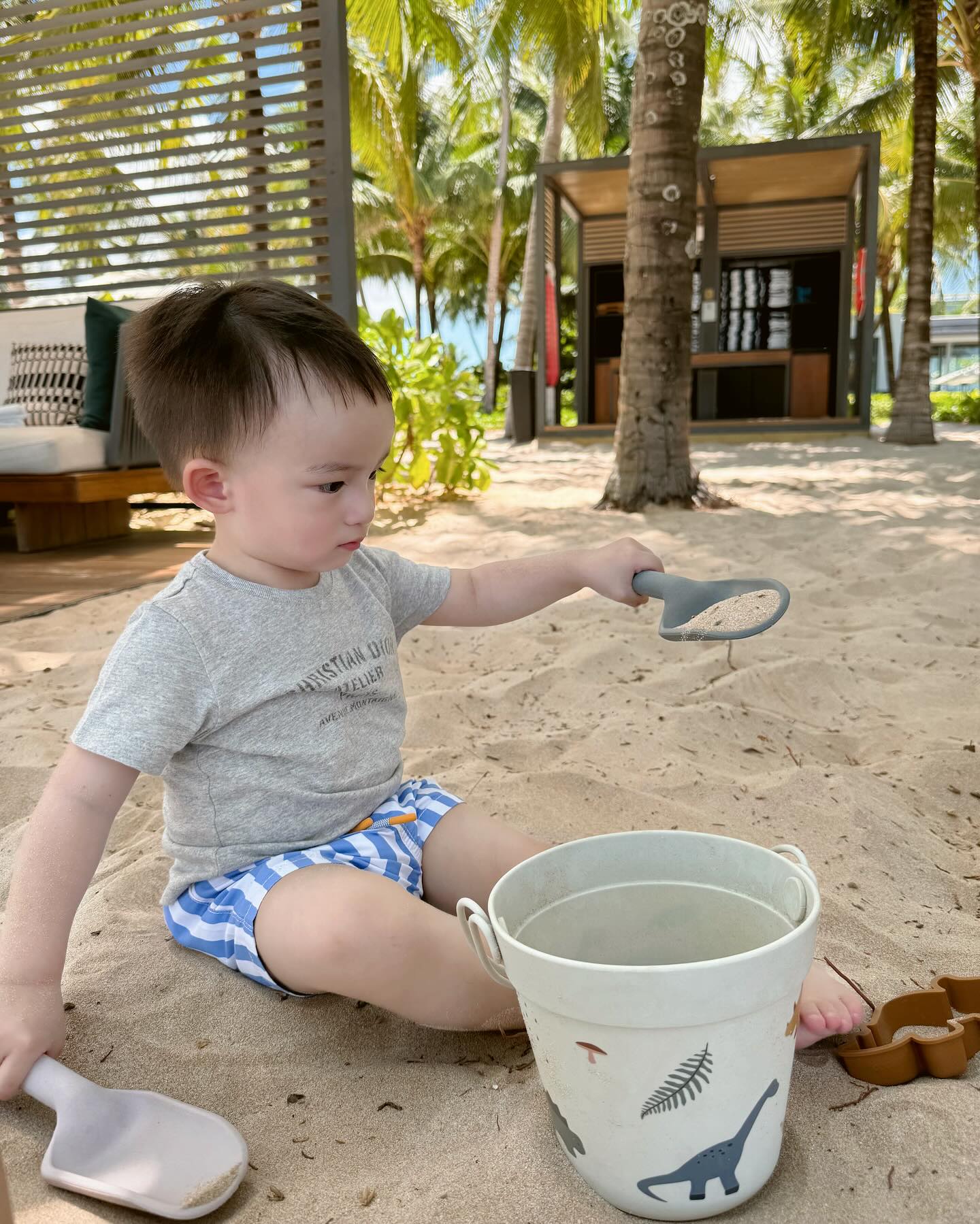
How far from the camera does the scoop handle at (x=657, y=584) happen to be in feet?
3.80

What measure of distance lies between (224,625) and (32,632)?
192cm

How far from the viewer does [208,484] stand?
1.16 m

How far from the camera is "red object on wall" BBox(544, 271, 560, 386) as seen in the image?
34.3 feet

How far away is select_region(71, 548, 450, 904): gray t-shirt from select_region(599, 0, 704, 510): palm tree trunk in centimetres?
364

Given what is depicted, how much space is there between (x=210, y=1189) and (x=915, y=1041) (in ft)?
2.21

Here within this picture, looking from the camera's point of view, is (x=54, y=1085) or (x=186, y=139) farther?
(x=186, y=139)

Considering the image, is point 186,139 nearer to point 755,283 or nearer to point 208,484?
point 208,484

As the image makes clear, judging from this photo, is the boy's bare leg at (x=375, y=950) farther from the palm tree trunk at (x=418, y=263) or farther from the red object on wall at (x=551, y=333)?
the palm tree trunk at (x=418, y=263)

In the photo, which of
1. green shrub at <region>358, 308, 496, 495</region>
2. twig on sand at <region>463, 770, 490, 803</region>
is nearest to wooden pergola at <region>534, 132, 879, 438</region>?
green shrub at <region>358, 308, 496, 495</region>

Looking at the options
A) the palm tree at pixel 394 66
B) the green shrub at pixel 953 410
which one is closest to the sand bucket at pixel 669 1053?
the palm tree at pixel 394 66

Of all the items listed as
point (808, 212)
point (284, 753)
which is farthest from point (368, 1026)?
point (808, 212)

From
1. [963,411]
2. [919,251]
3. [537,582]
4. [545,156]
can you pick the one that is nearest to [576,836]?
[537,582]

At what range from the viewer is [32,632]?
285 centimetres

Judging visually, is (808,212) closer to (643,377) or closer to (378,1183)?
(643,377)
